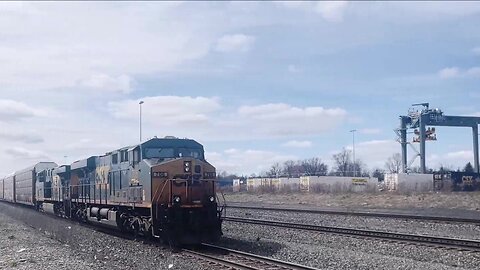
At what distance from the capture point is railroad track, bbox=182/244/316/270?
13047 millimetres

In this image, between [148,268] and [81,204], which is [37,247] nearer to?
[148,268]

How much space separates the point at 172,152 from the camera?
19422 millimetres

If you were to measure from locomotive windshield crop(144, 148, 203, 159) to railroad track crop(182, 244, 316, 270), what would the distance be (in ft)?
12.2

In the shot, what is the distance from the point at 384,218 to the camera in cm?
2919

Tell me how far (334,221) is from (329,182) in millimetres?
53132

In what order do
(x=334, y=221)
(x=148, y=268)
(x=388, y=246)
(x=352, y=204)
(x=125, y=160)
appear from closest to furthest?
(x=148, y=268), (x=388, y=246), (x=125, y=160), (x=334, y=221), (x=352, y=204)

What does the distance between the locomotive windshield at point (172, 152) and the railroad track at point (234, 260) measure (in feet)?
12.2

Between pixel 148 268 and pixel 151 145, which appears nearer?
pixel 148 268

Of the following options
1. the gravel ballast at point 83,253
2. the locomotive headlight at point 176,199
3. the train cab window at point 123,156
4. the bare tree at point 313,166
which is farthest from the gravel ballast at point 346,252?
the bare tree at point 313,166

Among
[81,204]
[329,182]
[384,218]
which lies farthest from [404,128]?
[81,204]

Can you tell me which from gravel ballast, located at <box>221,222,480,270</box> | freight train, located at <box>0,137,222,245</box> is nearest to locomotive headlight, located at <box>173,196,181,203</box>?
freight train, located at <box>0,137,222,245</box>

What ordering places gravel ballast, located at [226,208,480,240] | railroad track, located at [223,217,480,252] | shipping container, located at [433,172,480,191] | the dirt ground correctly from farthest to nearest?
1. shipping container, located at [433,172,480,191]
2. the dirt ground
3. gravel ballast, located at [226,208,480,240]
4. railroad track, located at [223,217,480,252]

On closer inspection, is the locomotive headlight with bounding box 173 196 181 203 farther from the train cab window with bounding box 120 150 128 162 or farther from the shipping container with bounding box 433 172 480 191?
the shipping container with bounding box 433 172 480 191

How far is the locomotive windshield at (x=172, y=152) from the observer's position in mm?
19095
